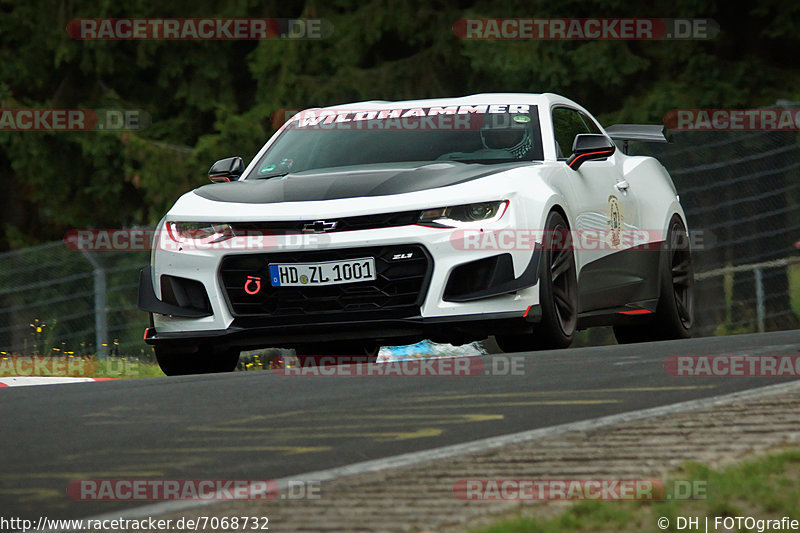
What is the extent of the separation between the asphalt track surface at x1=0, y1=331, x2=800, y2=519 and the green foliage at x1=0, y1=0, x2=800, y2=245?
42.2 feet

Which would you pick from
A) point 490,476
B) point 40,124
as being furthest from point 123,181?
point 490,476

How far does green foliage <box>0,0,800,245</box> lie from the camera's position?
20.3 metres

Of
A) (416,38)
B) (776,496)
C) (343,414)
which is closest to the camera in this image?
(776,496)

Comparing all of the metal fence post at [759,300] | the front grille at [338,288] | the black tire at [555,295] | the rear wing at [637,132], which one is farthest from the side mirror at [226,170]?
the metal fence post at [759,300]

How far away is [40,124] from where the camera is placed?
2456 centimetres

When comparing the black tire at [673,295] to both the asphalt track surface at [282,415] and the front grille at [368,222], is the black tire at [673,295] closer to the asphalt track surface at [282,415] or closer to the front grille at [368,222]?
the asphalt track surface at [282,415]

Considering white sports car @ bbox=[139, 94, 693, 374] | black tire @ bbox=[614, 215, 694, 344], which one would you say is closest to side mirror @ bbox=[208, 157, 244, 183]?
white sports car @ bbox=[139, 94, 693, 374]

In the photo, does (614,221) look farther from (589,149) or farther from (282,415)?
(282,415)

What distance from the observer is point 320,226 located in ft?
25.2

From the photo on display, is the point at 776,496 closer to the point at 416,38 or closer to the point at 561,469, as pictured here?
the point at 561,469

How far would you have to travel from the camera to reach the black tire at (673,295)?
996 cm

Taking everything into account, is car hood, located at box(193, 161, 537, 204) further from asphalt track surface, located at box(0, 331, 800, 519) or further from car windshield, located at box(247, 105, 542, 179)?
asphalt track surface, located at box(0, 331, 800, 519)

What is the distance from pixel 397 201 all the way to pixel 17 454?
2826mm

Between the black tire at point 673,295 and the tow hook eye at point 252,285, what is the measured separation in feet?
10.6
